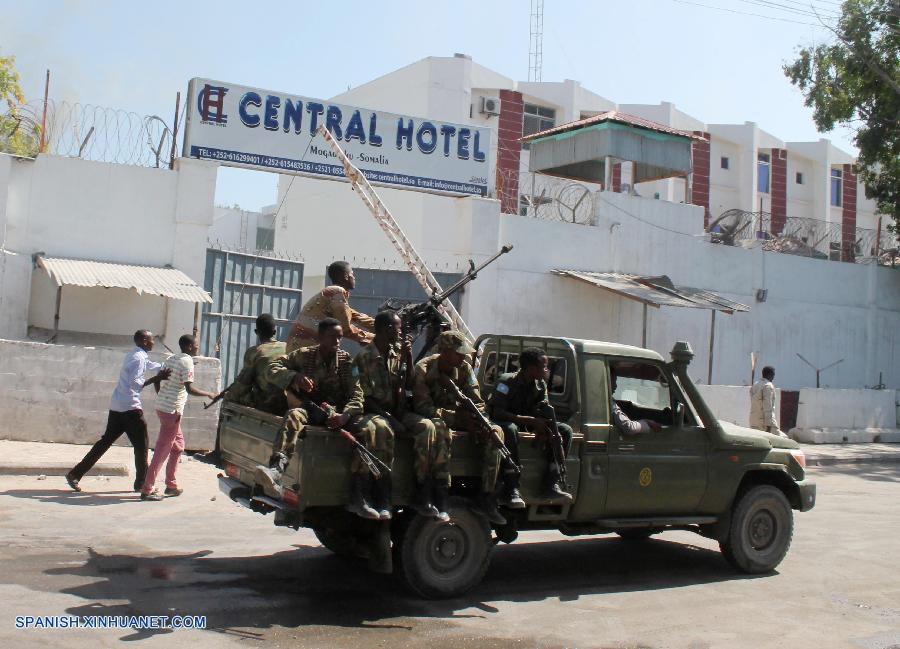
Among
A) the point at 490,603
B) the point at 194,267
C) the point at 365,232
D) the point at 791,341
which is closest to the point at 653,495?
the point at 490,603

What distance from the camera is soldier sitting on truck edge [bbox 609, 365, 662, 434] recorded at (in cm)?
638

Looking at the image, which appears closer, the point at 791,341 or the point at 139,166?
the point at 139,166

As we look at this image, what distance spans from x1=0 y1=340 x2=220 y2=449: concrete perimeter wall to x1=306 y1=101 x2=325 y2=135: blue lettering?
15.4ft

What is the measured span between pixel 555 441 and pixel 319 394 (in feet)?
5.21

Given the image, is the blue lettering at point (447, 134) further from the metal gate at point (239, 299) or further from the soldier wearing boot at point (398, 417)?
the soldier wearing boot at point (398, 417)

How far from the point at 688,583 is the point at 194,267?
28.7 feet

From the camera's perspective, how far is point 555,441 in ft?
19.5

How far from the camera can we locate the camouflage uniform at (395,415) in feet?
18.1

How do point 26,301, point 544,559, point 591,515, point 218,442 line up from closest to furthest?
point 591,515 < point 218,442 < point 544,559 < point 26,301

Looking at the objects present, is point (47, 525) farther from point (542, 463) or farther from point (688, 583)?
point (688, 583)

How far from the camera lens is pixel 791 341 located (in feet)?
63.8

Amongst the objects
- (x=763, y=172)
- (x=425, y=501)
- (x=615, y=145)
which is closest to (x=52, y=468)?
(x=425, y=501)

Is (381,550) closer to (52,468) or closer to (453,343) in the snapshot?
(453,343)

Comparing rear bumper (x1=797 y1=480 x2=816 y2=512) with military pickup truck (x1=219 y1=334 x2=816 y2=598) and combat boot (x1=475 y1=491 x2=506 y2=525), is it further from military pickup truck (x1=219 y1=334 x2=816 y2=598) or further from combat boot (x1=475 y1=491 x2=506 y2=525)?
combat boot (x1=475 y1=491 x2=506 y2=525)
